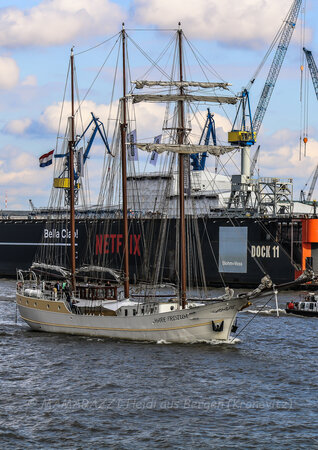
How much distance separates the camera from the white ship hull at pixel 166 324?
162ft

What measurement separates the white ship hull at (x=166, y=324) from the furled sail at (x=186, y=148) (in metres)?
11.3

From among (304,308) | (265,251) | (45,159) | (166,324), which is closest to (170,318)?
(166,324)

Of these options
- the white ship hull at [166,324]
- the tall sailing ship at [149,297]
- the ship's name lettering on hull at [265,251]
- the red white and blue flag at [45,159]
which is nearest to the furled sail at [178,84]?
the tall sailing ship at [149,297]

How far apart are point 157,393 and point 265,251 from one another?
56.5 m

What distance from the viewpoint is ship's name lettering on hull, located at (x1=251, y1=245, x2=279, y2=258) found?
92.0 m

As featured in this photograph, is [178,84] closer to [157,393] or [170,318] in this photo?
[170,318]

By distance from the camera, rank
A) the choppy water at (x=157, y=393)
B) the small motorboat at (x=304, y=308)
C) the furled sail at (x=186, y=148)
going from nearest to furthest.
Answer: the choppy water at (x=157, y=393) → the furled sail at (x=186, y=148) → the small motorboat at (x=304, y=308)

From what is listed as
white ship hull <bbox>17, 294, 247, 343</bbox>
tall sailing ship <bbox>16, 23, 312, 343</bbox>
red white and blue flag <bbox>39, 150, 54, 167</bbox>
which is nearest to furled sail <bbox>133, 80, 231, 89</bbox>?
tall sailing ship <bbox>16, 23, 312, 343</bbox>

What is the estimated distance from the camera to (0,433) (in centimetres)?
3152

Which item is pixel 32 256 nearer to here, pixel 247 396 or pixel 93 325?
pixel 93 325

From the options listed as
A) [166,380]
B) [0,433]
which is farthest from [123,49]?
[0,433]

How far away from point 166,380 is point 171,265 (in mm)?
55469

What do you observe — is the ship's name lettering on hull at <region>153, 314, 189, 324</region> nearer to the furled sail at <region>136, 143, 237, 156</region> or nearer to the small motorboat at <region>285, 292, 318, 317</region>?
the furled sail at <region>136, 143, 237, 156</region>

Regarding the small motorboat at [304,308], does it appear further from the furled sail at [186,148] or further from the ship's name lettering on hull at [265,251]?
the ship's name lettering on hull at [265,251]
